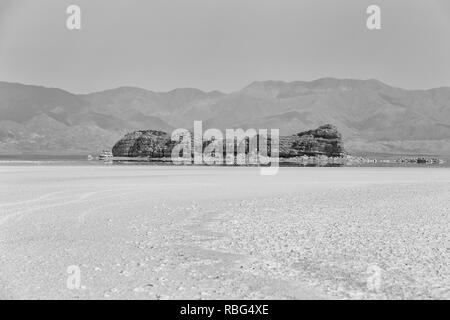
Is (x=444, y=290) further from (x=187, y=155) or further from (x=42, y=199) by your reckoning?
(x=187, y=155)

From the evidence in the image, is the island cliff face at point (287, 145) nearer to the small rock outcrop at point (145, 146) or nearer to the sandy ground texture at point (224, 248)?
the small rock outcrop at point (145, 146)

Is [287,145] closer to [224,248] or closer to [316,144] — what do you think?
[316,144]

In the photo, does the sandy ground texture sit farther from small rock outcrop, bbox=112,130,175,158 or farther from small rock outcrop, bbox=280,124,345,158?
small rock outcrop, bbox=280,124,345,158

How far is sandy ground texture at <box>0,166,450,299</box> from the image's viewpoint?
33.7 ft

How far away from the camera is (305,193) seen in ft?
96.7

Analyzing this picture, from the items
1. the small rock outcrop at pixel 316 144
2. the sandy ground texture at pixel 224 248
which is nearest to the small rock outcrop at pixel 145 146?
the small rock outcrop at pixel 316 144

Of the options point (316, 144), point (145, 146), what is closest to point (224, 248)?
point (145, 146)

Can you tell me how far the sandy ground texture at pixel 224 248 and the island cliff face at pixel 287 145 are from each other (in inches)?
4104

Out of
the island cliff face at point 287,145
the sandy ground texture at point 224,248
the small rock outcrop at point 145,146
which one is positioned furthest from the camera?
the island cliff face at point 287,145

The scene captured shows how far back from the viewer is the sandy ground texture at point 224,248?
10281 mm

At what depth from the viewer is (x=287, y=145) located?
134 metres

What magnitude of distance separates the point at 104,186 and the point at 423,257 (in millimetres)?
24527

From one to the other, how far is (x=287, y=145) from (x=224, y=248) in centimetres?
12169
